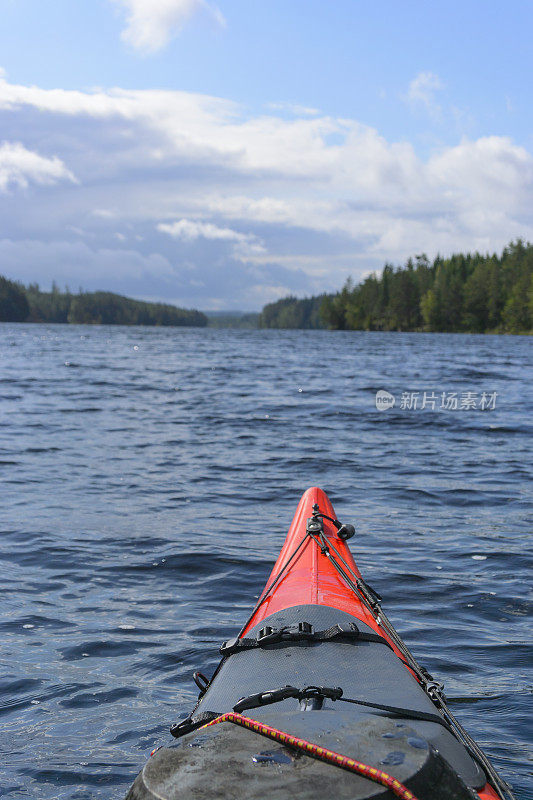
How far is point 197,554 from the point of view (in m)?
7.08

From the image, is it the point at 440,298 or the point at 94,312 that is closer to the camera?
the point at 440,298

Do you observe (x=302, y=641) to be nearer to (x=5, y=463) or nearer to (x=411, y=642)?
(x=411, y=642)

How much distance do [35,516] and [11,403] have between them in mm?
11382

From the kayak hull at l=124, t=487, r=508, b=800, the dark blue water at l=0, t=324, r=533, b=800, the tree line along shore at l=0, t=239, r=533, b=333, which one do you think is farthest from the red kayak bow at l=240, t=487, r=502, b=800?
the tree line along shore at l=0, t=239, r=533, b=333

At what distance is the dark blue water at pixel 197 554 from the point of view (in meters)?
4.17

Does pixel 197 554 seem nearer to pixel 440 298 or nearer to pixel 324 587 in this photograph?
pixel 324 587

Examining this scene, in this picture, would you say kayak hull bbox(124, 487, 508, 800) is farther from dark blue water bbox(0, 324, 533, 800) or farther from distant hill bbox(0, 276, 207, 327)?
distant hill bbox(0, 276, 207, 327)

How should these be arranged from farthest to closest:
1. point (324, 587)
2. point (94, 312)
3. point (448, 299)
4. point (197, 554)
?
point (94, 312)
point (448, 299)
point (197, 554)
point (324, 587)

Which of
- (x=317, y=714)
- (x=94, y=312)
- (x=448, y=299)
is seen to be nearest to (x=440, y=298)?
(x=448, y=299)

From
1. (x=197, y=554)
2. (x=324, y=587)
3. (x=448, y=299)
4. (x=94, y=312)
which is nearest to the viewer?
(x=324, y=587)

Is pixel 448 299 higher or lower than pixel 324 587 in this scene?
higher

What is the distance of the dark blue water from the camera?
13.7 feet

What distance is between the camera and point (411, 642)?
205 inches

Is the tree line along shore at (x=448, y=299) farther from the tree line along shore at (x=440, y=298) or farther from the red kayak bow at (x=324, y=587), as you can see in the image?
the red kayak bow at (x=324, y=587)
